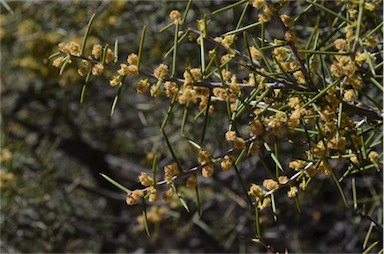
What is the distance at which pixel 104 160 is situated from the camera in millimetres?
2984

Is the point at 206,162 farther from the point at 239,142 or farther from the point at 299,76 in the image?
the point at 299,76

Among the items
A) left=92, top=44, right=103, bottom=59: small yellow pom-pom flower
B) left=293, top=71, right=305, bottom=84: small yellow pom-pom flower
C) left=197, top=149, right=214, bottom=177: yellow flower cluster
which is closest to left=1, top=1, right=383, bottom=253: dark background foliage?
left=293, top=71, right=305, bottom=84: small yellow pom-pom flower

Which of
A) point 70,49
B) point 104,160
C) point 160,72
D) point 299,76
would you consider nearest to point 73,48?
point 70,49

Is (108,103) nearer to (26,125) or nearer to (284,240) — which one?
(26,125)

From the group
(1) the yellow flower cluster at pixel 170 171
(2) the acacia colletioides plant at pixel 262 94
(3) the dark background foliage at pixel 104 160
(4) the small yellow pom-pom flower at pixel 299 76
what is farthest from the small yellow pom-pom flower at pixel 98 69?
(3) the dark background foliage at pixel 104 160

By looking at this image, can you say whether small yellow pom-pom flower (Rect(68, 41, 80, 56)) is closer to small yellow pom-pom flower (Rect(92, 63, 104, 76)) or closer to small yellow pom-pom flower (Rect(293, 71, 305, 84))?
small yellow pom-pom flower (Rect(92, 63, 104, 76))

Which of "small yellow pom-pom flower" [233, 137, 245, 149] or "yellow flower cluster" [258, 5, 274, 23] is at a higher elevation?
"yellow flower cluster" [258, 5, 274, 23]

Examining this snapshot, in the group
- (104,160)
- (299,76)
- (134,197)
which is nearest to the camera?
(134,197)

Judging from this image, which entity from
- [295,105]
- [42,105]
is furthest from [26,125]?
[295,105]

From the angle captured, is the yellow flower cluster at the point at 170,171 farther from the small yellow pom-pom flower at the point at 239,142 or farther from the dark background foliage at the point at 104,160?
the dark background foliage at the point at 104,160

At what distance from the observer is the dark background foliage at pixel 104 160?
A: 208 cm

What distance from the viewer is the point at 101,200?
2.92 m

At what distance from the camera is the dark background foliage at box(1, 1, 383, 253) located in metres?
2.08

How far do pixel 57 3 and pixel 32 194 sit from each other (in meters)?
0.68
